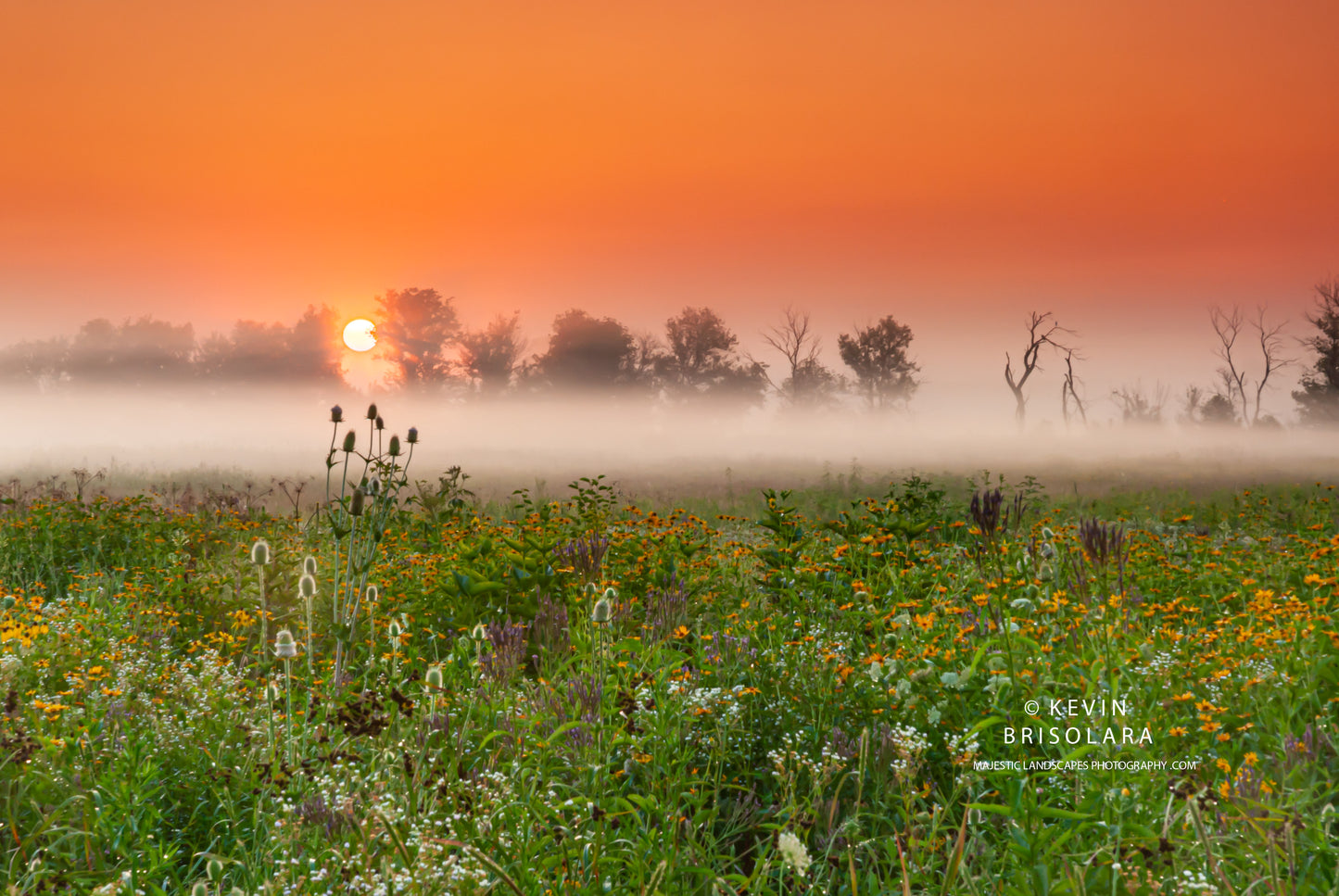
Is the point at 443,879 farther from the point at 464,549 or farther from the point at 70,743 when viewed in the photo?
the point at 464,549

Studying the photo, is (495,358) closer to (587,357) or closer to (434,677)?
(587,357)

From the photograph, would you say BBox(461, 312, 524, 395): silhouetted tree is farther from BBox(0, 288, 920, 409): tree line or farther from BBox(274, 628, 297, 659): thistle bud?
BBox(274, 628, 297, 659): thistle bud

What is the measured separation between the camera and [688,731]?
349cm

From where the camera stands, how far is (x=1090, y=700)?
3.08 m

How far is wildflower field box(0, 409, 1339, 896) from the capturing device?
2.31m

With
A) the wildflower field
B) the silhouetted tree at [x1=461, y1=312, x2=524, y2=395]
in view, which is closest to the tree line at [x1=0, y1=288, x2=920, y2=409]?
the silhouetted tree at [x1=461, y1=312, x2=524, y2=395]

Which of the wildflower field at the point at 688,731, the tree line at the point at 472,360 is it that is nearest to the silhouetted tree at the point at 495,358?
the tree line at the point at 472,360

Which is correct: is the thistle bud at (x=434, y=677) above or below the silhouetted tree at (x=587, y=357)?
below

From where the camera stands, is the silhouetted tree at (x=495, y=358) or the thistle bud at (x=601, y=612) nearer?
the thistle bud at (x=601, y=612)

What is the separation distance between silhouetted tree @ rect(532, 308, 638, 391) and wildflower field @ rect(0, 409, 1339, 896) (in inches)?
1111

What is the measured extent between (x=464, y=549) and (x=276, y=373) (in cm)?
3192

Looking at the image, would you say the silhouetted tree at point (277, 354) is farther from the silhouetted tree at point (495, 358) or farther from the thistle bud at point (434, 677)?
the thistle bud at point (434, 677)

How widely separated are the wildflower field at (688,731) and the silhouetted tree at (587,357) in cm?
2821

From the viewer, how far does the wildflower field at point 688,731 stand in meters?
2.31
